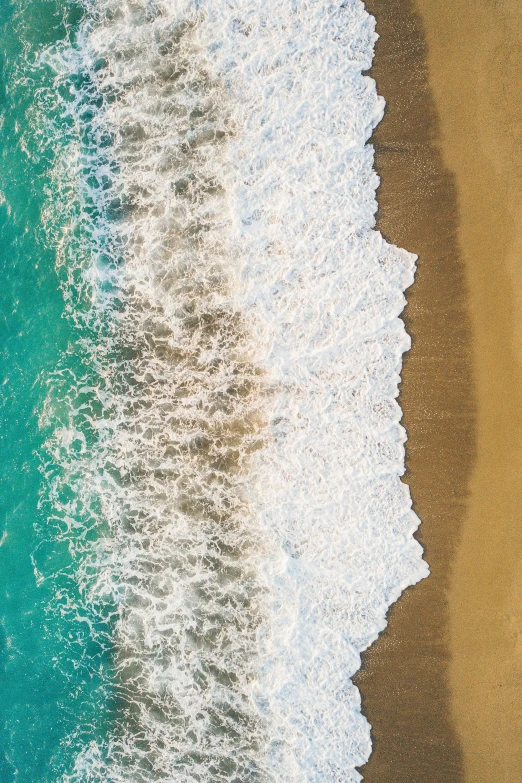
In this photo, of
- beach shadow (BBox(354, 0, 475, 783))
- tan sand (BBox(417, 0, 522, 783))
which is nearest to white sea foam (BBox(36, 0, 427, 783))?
beach shadow (BBox(354, 0, 475, 783))

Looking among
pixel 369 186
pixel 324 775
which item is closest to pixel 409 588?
pixel 324 775

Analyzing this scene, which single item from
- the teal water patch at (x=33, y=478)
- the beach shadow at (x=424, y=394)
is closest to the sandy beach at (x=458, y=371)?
the beach shadow at (x=424, y=394)

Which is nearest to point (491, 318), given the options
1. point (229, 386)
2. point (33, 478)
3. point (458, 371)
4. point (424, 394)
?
point (458, 371)

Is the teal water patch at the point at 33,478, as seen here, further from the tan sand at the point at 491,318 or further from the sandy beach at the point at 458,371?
the tan sand at the point at 491,318

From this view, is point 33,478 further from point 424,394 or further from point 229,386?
point 424,394

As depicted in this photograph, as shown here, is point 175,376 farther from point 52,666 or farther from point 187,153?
point 52,666

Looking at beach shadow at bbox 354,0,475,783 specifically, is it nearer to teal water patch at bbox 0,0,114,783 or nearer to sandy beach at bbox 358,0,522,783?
sandy beach at bbox 358,0,522,783
